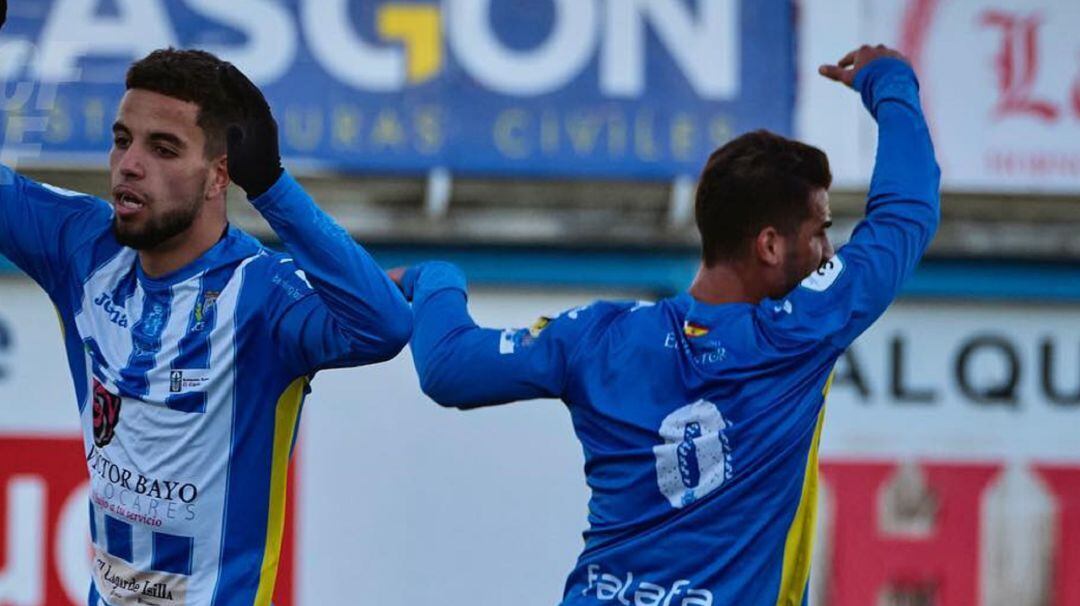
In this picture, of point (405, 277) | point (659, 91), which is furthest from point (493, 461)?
point (405, 277)

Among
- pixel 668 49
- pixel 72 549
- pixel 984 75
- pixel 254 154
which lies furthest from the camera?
pixel 984 75

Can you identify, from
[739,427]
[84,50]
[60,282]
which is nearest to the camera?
[739,427]

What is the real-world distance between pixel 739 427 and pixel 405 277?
2.81 ft

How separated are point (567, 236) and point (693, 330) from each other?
5.06 meters

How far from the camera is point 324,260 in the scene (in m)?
3.39

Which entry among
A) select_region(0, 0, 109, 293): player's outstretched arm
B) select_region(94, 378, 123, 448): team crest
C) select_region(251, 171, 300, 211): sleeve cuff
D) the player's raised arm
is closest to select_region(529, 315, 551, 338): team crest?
the player's raised arm

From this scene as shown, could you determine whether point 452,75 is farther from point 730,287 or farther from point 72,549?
point 730,287

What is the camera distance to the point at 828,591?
8688mm

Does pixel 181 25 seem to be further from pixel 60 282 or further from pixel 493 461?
pixel 60 282

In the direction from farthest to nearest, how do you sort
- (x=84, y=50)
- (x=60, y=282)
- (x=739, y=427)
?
(x=84, y=50) → (x=60, y=282) → (x=739, y=427)

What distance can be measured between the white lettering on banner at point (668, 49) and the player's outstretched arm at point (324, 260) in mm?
5230

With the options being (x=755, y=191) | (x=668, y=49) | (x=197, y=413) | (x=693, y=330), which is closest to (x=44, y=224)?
(x=197, y=413)

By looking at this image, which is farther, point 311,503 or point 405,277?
point 311,503

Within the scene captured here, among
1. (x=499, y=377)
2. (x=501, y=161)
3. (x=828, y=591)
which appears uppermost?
(x=501, y=161)
